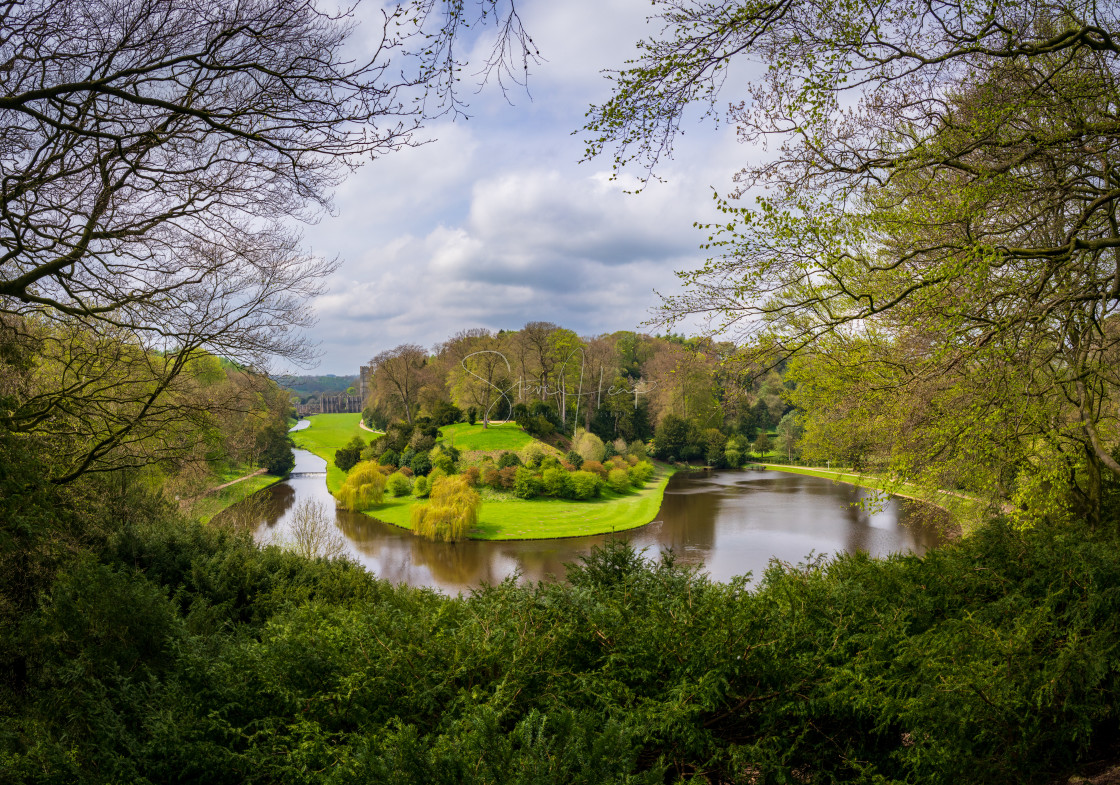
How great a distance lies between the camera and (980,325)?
15.9ft

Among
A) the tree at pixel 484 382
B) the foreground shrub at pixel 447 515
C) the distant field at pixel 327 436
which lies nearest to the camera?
the foreground shrub at pixel 447 515

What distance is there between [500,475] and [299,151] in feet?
77.8

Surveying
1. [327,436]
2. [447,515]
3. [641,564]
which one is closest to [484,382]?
[447,515]

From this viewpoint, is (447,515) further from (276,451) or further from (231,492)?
(276,451)

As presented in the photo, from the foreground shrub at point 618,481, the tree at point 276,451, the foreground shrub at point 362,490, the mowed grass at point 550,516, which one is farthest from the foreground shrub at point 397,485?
the foreground shrub at point 618,481

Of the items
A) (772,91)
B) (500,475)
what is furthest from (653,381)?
(500,475)

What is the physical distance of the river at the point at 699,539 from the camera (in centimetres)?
1686

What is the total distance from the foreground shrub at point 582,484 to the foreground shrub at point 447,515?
6.40 m

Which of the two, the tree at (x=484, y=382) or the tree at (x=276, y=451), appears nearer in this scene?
the tree at (x=276, y=451)

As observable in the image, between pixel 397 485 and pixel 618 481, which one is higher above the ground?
pixel 618 481

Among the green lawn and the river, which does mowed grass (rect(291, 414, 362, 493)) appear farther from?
the river

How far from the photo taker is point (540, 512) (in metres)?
24.8

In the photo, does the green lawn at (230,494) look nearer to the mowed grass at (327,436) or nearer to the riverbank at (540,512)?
the riverbank at (540,512)

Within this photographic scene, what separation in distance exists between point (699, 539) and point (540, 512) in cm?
754
